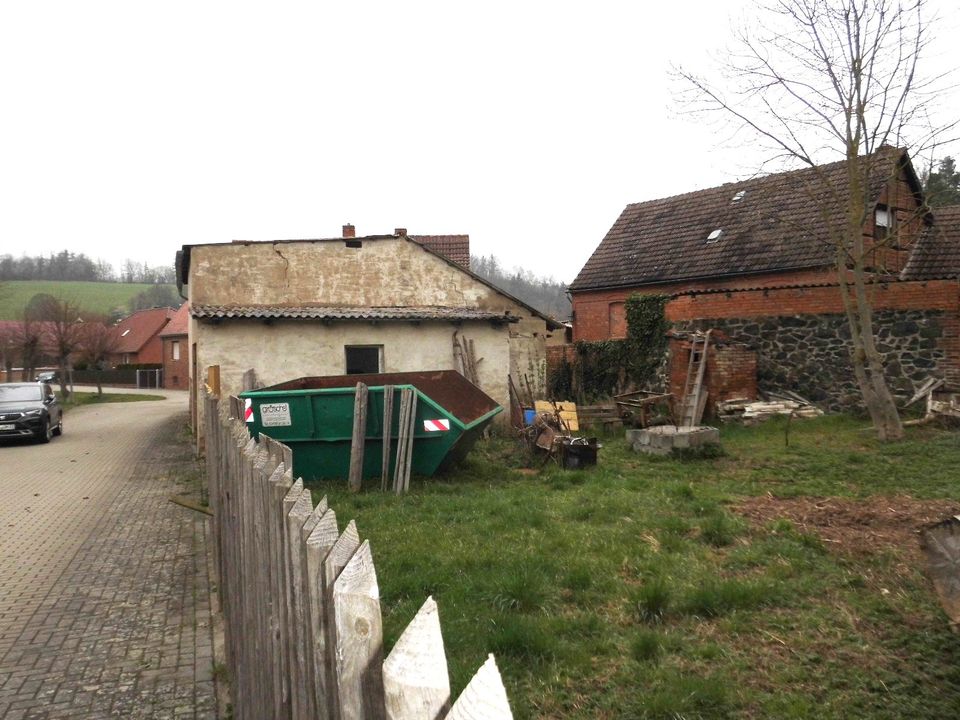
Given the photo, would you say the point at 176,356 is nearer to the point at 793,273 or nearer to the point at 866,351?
the point at 793,273

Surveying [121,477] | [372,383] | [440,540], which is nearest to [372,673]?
[440,540]

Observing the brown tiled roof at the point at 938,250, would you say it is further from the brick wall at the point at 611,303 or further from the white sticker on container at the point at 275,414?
the white sticker on container at the point at 275,414

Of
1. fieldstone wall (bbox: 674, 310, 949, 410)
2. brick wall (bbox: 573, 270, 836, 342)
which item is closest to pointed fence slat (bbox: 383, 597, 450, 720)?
fieldstone wall (bbox: 674, 310, 949, 410)

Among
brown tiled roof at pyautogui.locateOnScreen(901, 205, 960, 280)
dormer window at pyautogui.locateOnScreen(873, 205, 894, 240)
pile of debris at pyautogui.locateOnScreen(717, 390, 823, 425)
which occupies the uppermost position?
dormer window at pyautogui.locateOnScreen(873, 205, 894, 240)

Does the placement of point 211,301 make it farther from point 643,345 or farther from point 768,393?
point 768,393

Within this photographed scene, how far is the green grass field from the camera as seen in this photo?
7869 cm

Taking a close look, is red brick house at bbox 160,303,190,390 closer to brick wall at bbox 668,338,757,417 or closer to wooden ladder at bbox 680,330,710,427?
brick wall at bbox 668,338,757,417

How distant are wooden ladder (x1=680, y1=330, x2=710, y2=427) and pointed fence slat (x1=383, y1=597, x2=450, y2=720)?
52.8 ft

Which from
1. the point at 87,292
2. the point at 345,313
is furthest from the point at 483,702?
the point at 87,292

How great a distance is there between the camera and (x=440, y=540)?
748 cm

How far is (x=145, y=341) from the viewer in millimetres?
65062

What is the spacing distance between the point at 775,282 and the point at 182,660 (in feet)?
72.3

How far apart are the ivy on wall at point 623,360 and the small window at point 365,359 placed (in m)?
6.11

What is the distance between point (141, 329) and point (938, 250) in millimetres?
61350
